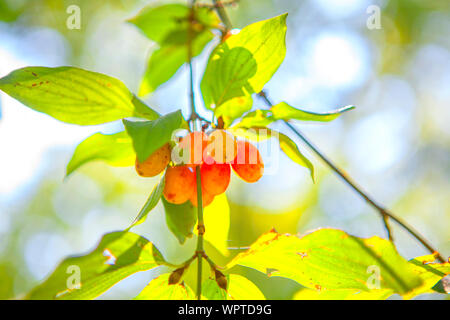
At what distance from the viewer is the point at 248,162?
100 cm

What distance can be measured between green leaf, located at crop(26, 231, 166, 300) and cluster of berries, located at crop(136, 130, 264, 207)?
0.14 metres

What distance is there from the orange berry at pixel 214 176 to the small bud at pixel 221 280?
0.19 metres

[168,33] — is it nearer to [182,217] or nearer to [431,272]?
[182,217]

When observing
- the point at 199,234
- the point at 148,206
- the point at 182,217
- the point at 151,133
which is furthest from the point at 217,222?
the point at 151,133

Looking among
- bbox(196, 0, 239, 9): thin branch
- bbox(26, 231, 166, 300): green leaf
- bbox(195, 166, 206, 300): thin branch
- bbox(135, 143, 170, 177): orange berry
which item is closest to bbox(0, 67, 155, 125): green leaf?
bbox(135, 143, 170, 177): orange berry

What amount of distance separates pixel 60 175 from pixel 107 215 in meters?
0.93

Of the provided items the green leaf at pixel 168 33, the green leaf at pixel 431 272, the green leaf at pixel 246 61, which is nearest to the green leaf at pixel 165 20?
the green leaf at pixel 168 33

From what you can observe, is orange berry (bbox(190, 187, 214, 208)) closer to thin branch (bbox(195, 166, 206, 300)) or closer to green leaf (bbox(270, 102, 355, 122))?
thin branch (bbox(195, 166, 206, 300))

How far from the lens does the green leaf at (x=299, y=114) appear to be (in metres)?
0.89

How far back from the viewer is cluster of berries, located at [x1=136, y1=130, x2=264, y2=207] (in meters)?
0.94

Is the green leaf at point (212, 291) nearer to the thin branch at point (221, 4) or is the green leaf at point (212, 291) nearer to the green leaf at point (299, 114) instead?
the green leaf at point (299, 114)

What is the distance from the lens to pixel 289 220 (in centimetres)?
525
